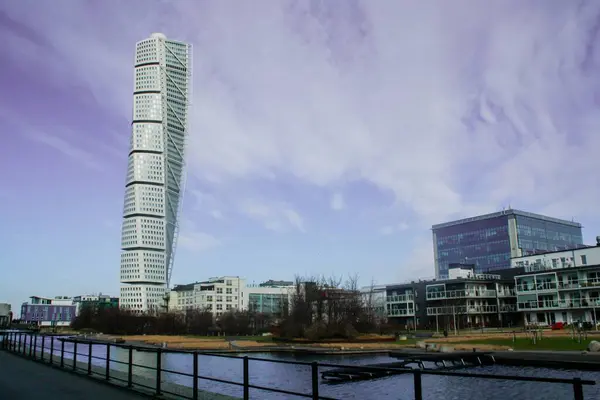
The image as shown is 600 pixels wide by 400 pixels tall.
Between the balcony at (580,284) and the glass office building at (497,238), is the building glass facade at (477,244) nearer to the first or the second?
the glass office building at (497,238)

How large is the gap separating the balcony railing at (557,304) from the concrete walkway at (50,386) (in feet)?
267

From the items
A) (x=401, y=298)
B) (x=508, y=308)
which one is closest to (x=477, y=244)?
(x=401, y=298)

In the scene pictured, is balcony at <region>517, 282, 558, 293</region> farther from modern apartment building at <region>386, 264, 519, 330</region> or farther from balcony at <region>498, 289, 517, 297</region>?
modern apartment building at <region>386, 264, 519, 330</region>

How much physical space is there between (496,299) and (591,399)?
90.0 metres

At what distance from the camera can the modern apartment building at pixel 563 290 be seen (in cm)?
8262

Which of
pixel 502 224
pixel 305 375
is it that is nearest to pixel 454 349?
pixel 305 375

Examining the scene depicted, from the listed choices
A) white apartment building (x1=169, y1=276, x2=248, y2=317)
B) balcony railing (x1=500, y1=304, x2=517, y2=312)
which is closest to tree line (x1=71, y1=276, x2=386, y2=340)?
balcony railing (x1=500, y1=304, x2=517, y2=312)

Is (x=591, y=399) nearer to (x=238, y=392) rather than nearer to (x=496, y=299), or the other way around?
(x=238, y=392)

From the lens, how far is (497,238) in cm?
16638

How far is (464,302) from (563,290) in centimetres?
1861

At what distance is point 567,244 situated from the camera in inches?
7180

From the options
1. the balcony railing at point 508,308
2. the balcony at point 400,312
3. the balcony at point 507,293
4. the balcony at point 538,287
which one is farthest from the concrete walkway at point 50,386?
the balcony at point 400,312

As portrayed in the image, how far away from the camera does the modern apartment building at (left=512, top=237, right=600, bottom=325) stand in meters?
82.6

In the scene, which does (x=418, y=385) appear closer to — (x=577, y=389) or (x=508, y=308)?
(x=577, y=389)
